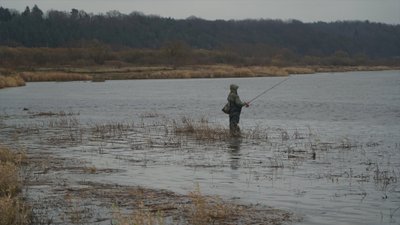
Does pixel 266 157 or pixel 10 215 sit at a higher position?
pixel 10 215

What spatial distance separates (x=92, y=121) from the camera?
29.1 meters

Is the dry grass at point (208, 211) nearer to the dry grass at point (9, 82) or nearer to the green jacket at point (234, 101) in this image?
the green jacket at point (234, 101)

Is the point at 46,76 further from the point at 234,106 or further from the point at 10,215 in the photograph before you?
the point at 10,215

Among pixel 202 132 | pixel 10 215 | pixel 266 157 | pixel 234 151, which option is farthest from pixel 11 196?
pixel 202 132

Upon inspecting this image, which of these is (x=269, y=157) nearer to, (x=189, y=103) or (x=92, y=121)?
(x=92, y=121)

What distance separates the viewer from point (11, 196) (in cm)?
1093

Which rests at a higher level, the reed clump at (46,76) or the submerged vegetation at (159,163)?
the reed clump at (46,76)

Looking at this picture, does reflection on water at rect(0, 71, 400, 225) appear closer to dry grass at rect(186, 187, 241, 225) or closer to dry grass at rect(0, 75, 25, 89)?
dry grass at rect(186, 187, 241, 225)

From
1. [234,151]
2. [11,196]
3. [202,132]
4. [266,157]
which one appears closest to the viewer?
[11,196]

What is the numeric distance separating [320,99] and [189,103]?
36.3ft

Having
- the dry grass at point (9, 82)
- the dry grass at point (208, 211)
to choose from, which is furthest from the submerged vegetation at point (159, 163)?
the dry grass at point (9, 82)

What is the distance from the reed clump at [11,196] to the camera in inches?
346

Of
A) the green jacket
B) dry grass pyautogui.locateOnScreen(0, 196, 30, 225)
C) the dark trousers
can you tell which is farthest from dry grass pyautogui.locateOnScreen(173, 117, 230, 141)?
dry grass pyautogui.locateOnScreen(0, 196, 30, 225)

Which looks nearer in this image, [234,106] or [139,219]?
[139,219]
